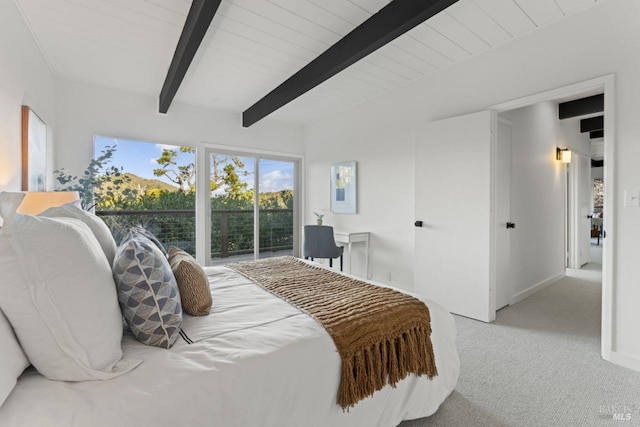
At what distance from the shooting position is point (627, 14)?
83.9 inches

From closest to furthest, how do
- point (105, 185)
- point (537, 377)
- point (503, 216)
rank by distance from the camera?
1. point (537, 377)
2. point (503, 216)
3. point (105, 185)

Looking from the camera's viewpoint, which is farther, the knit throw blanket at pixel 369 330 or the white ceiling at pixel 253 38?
the white ceiling at pixel 253 38

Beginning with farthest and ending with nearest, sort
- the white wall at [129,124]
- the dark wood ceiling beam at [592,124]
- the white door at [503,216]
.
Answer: the dark wood ceiling beam at [592,124] → the white wall at [129,124] → the white door at [503,216]

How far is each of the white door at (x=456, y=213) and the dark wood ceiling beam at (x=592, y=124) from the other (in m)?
3.43

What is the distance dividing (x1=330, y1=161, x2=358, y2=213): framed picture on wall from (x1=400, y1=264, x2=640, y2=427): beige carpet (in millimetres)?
2116

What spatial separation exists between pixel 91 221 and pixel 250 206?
3.56m

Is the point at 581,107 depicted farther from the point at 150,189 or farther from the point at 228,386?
the point at 150,189

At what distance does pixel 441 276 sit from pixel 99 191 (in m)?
4.03

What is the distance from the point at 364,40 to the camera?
7.86ft

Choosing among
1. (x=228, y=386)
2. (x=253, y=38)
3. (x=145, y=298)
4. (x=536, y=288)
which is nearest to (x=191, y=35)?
(x=253, y=38)

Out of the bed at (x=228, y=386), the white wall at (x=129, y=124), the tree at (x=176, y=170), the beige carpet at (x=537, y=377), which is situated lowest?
the beige carpet at (x=537, y=377)

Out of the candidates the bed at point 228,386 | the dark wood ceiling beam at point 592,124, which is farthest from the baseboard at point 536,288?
the bed at point 228,386

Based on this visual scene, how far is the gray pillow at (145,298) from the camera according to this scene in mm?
1104

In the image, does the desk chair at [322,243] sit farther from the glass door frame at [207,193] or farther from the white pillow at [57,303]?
the white pillow at [57,303]
